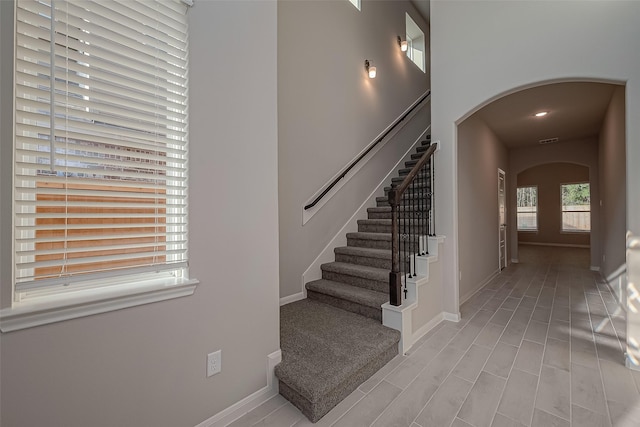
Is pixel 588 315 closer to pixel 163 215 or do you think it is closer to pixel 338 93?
pixel 338 93

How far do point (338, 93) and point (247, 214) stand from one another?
2785mm

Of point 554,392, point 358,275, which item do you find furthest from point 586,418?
point 358,275

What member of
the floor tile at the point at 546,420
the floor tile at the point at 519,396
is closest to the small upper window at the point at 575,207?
the floor tile at the point at 519,396

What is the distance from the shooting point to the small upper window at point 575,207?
28.6 ft

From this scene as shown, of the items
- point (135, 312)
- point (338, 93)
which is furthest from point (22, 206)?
point (338, 93)

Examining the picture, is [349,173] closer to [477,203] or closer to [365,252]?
[365,252]

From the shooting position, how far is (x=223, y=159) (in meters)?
1.55

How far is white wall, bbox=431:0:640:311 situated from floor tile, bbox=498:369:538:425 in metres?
1.04

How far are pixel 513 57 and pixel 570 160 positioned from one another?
485cm

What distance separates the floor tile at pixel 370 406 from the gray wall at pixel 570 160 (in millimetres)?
5990

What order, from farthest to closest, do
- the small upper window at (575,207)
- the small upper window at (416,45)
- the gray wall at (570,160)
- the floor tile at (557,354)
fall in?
the small upper window at (575,207) < the small upper window at (416,45) < the gray wall at (570,160) < the floor tile at (557,354)

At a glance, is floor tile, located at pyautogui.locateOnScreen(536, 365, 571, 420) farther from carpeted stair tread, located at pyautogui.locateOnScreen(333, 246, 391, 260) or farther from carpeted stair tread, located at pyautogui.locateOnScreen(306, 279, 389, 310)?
carpeted stair tread, located at pyautogui.locateOnScreen(333, 246, 391, 260)

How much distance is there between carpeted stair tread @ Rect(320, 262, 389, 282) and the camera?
277 centimetres

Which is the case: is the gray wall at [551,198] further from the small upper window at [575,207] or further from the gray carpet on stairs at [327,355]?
the gray carpet on stairs at [327,355]
